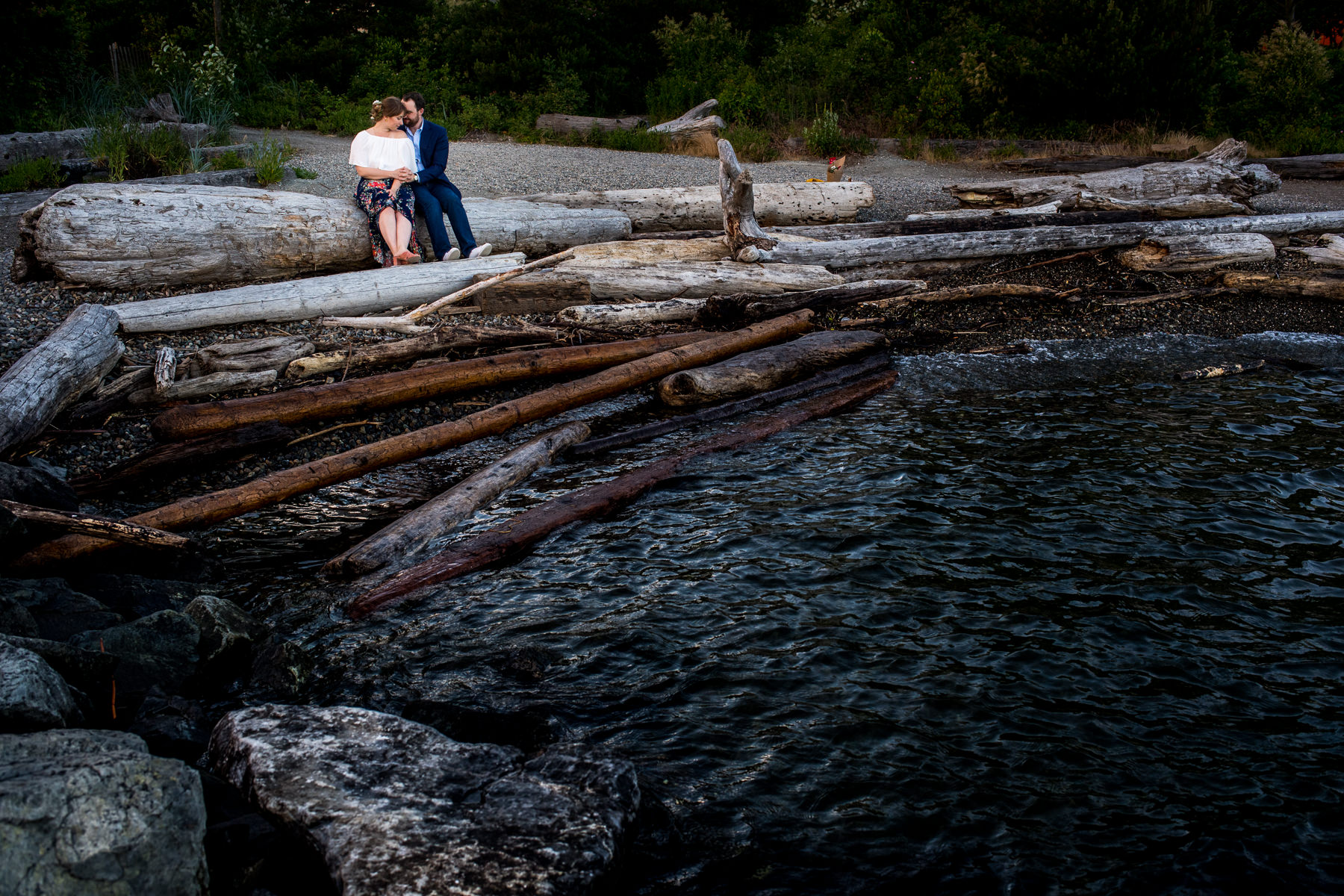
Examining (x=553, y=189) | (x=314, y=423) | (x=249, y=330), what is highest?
(x=553, y=189)

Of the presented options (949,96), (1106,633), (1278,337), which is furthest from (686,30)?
(1106,633)

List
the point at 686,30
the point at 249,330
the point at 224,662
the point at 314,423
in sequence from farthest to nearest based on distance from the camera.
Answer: the point at 686,30, the point at 249,330, the point at 314,423, the point at 224,662

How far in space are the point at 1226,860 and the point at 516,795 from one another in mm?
2241

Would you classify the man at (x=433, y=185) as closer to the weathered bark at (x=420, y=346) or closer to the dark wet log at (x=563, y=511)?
the weathered bark at (x=420, y=346)

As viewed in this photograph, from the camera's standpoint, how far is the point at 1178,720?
3334 mm

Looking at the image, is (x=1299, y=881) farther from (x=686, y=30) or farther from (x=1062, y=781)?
(x=686, y=30)

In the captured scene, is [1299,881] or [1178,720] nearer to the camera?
[1299,881]

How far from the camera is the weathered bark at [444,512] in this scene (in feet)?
14.8

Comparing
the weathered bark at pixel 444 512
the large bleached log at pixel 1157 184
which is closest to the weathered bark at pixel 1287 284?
the large bleached log at pixel 1157 184

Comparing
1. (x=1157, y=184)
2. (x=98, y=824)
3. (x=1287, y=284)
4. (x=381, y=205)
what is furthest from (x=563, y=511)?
(x=1157, y=184)

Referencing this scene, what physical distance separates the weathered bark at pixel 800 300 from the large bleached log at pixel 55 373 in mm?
5063

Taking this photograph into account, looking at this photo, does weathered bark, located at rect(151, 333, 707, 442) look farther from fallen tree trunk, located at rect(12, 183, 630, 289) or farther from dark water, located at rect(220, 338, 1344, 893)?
fallen tree trunk, located at rect(12, 183, 630, 289)

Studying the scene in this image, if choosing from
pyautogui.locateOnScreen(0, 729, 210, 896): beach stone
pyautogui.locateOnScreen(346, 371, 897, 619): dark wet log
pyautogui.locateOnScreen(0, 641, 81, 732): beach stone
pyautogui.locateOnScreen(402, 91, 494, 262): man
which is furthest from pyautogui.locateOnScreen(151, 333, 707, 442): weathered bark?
pyautogui.locateOnScreen(0, 729, 210, 896): beach stone

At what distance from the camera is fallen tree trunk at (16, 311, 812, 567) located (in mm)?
4770
